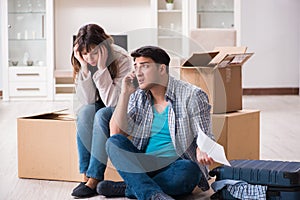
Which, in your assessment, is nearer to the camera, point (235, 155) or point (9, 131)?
point (235, 155)

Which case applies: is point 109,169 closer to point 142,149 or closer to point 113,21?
point 142,149

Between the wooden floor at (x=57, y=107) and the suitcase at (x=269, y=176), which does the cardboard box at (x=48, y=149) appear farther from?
the suitcase at (x=269, y=176)

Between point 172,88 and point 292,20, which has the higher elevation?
point 292,20

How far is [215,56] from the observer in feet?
11.6

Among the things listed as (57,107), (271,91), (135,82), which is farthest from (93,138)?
(271,91)

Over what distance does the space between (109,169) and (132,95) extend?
454mm

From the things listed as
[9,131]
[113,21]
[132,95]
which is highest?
[113,21]

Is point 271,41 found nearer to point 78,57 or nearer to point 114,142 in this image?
point 78,57

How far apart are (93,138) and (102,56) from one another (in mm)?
377

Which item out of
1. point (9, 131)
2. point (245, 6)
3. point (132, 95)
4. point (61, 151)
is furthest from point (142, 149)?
point (245, 6)

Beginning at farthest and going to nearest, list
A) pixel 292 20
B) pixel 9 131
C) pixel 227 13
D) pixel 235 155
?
1. pixel 292 20
2. pixel 227 13
3. pixel 9 131
4. pixel 235 155

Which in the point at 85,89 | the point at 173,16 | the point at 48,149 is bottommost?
the point at 48,149

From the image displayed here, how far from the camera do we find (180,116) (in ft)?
8.90

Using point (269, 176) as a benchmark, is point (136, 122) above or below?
above
